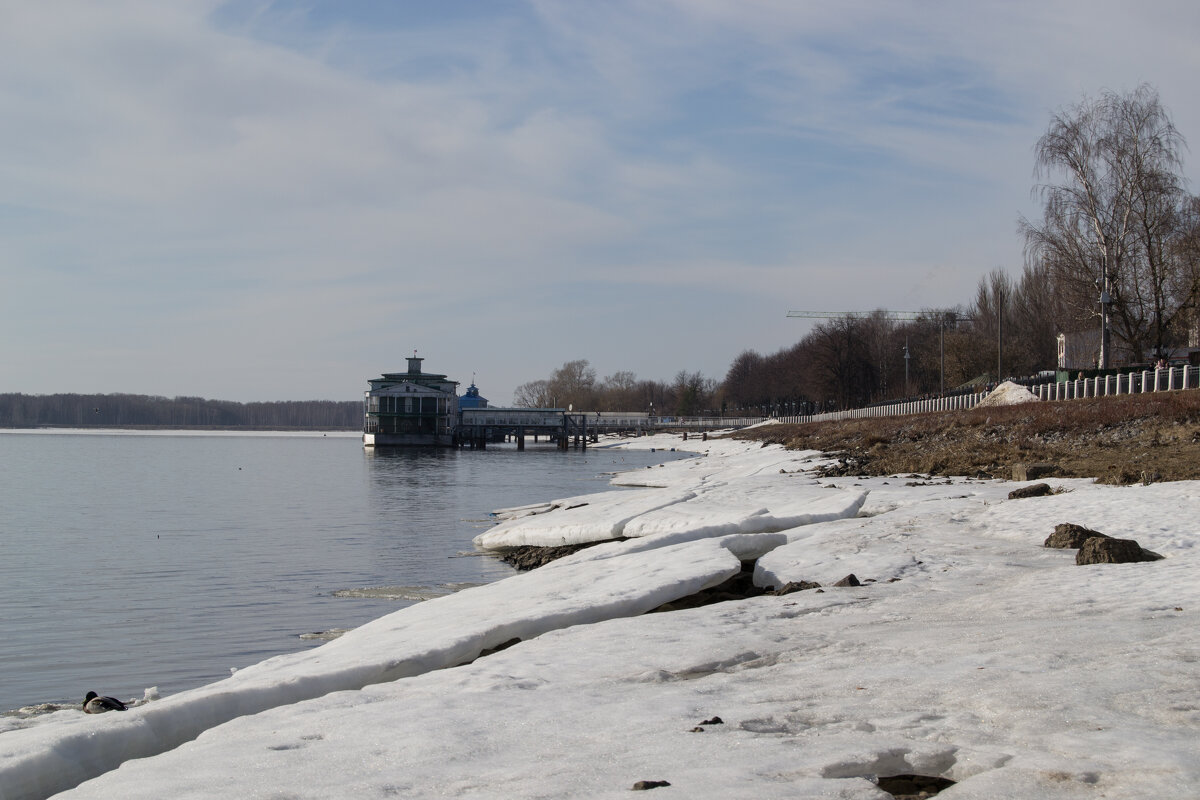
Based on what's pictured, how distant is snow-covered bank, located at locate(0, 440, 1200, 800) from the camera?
4.68 m

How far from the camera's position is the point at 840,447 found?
35469 millimetres

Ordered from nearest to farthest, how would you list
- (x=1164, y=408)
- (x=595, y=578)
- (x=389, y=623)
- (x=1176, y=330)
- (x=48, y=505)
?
(x=389, y=623)
(x=595, y=578)
(x=1164, y=408)
(x=48, y=505)
(x=1176, y=330)

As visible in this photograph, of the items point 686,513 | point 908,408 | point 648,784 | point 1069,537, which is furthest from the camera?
point 908,408

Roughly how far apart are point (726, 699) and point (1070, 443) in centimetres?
2024

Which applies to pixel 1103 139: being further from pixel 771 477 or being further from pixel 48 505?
pixel 48 505

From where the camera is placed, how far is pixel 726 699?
6.01 m

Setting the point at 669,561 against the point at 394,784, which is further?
the point at 669,561

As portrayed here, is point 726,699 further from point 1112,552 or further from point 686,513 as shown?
point 686,513

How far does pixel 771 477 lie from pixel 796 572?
47.9ft

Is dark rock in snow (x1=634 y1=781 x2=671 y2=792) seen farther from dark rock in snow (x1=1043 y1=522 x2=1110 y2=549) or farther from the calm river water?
dark rock in snow (x1=1043 y1=522 x2=1110 y2=549)

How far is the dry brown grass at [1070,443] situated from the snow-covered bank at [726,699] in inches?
323

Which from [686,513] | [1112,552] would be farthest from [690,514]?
[1112,552]

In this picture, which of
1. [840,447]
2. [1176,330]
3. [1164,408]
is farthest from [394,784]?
[1176,330]

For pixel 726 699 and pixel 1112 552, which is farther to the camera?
pixel 1112 552
